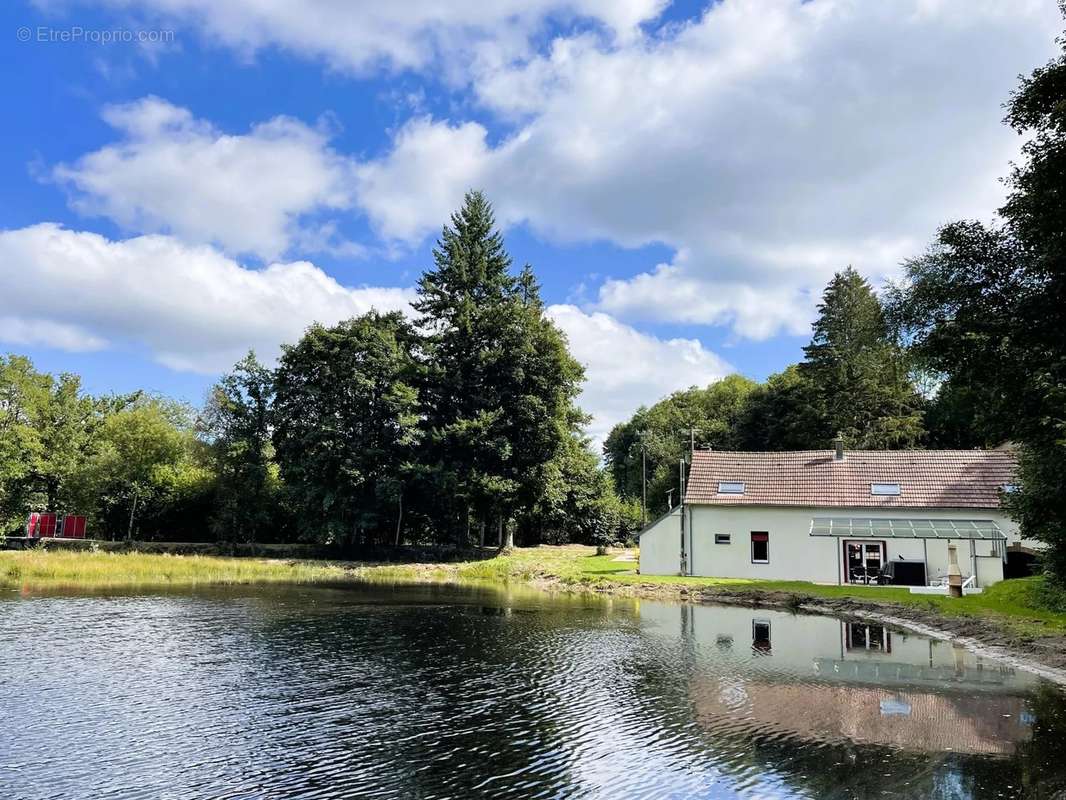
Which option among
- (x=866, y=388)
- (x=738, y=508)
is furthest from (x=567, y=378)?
(x=866, y=388)

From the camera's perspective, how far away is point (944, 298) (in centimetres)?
1962

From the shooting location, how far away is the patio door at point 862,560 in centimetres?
3322

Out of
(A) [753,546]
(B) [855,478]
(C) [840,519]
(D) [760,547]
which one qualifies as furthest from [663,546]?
(B) [855,478]

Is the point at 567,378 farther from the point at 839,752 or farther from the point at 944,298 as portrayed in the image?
the point at 839,752

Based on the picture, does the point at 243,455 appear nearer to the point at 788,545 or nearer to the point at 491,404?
the point at 491,404

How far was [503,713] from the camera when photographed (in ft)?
39.1

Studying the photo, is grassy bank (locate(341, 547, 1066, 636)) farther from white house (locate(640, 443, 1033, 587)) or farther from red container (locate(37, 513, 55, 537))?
red container (locate(37, 513, 55, 537))

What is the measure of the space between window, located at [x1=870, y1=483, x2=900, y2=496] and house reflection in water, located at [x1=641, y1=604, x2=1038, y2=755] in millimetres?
14786

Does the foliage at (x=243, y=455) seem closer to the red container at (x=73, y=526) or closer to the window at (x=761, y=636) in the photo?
the red container at (x=73, y=526)

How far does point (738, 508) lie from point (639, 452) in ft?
174

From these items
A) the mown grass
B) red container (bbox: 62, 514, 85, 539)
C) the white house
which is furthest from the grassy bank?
red container (bbox: 62, 514, 85, 539)

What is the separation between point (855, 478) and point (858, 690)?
78.0ft

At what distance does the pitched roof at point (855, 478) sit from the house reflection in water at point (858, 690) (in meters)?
14.2

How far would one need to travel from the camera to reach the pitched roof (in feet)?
109
